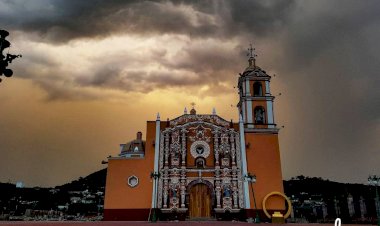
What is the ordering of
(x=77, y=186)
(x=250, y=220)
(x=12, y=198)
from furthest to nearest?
(x=77, y=186) → (x=12, y=198) → (x=250, y=220)

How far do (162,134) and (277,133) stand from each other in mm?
9393

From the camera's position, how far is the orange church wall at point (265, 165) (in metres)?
27.5

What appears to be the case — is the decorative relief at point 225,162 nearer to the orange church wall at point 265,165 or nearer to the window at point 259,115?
the orange church wall at point 265,165

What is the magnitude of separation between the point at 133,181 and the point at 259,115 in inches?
469

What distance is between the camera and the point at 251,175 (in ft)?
90.5

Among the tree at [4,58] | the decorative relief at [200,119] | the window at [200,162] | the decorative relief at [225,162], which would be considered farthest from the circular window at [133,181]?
the tree at [4,58]

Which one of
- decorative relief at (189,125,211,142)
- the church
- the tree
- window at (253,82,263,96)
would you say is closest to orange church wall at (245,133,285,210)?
the church

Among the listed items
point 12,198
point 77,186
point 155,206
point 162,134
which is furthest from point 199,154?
point 77,186

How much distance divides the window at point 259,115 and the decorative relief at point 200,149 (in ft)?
16.6

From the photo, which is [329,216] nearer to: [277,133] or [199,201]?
[277,133]

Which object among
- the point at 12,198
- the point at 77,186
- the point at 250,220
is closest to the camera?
the point at 250,220

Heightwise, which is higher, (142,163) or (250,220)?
(142,163)

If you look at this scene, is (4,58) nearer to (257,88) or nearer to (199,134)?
(199,134)

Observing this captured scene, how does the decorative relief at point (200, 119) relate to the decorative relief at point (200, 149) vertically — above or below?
above
